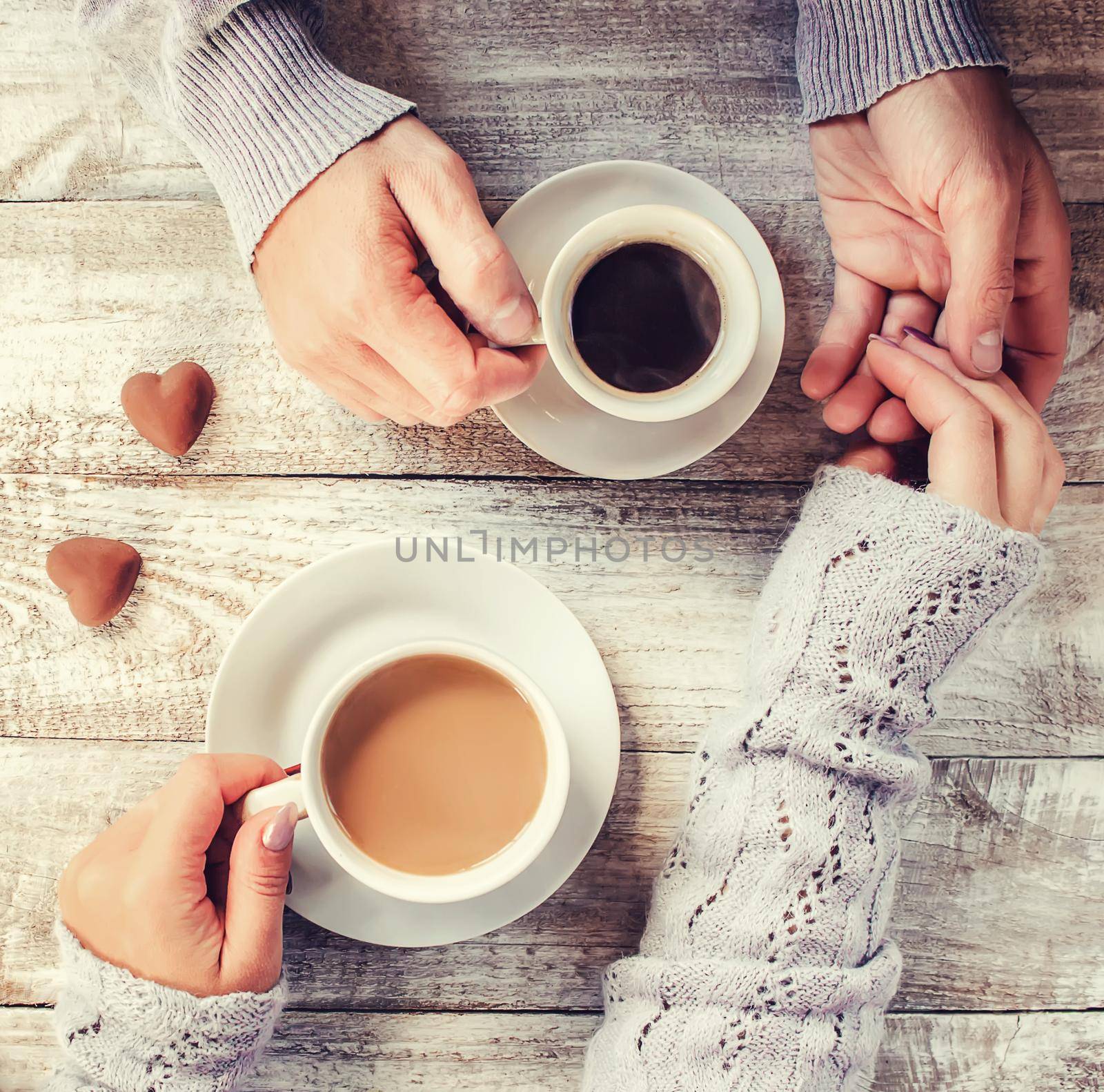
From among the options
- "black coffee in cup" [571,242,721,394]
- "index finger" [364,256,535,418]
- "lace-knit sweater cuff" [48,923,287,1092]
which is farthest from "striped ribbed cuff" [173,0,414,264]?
"lace-knit sweater cuff" [48,923,287,1092]

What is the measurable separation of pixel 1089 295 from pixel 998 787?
564 mm

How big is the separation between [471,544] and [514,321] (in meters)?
0.29

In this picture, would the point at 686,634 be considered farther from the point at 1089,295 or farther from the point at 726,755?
the point at 1089,295

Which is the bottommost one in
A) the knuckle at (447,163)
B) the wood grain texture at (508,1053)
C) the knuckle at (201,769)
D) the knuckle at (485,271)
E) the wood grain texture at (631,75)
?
the wood grain texture at (508,1053)

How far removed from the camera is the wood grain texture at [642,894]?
3.14 feet

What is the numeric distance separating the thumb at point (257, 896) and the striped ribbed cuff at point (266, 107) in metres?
0.54

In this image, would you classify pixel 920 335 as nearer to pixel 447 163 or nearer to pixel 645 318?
pixel 645 318

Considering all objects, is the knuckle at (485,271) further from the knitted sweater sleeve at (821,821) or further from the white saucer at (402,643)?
the knitted sweater sleeve at (821,821)

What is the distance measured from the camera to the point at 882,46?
84 centimetres

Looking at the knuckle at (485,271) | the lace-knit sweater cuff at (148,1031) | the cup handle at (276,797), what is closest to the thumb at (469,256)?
the knuckle at (485,271)

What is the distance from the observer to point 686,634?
3.16 feet

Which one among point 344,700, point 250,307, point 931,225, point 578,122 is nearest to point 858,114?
point 931,225

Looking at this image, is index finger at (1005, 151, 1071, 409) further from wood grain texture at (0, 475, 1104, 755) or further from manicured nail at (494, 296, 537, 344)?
manicured nail at (494, 296, 537, 344)

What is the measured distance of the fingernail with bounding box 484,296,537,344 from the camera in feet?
2.47
